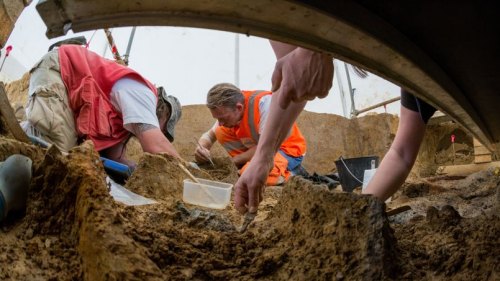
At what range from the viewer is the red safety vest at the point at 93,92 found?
116 inches

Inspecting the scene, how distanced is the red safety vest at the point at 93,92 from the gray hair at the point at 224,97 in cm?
124

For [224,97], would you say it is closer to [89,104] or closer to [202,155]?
[202,155]

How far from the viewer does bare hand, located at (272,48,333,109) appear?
1.32m

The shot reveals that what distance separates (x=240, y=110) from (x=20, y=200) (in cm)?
357

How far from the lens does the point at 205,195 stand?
250 cm

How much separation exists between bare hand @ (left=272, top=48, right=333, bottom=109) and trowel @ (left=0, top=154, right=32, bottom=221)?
30.6 inches

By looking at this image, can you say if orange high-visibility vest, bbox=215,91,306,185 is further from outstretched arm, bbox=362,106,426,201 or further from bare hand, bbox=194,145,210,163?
outstretched arm, bbox=362,106,426,201

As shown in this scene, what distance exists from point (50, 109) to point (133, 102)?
1.75ft

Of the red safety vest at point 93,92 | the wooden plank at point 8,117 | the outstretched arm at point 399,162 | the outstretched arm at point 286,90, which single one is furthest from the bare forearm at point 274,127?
the red safety vest at point 93,92

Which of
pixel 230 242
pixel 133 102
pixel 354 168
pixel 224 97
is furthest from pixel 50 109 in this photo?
pixel 354 168

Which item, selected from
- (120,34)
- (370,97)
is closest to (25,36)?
(120,34)

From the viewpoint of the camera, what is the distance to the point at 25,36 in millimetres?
7969

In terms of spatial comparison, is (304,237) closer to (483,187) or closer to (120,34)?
(483,187)

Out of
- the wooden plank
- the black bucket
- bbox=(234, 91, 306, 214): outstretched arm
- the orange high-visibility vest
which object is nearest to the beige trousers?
the wooden plank
